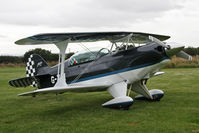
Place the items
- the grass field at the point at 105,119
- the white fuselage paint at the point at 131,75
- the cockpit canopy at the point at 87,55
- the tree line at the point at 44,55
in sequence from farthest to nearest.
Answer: the tree line at the point at 44,55, the cockpit canopy at the point at 87,55, the white fuselage paint at the point at 131,75, the grass field at the point at 105,119

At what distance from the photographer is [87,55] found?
7.41 m

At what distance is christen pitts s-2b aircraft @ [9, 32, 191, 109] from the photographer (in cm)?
614

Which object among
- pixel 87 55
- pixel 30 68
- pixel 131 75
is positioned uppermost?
pixel 87 55

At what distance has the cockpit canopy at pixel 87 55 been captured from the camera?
7246 millimetres

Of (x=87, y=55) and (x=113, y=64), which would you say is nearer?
(x=113, y=64)

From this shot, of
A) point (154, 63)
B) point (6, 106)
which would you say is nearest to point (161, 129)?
point (154, 63)

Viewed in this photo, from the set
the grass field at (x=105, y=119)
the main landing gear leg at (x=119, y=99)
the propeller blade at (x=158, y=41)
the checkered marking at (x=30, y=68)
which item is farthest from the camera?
the checkered marking at (x=30, y=68)

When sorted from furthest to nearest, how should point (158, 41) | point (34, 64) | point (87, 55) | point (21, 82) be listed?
point (34, 64), point (21, 82), point (87, 55), point (158, 41)

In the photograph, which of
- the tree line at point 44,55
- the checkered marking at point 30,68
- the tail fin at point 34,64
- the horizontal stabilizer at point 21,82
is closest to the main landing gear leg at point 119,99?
the horizontal stabilizer at point 21,82

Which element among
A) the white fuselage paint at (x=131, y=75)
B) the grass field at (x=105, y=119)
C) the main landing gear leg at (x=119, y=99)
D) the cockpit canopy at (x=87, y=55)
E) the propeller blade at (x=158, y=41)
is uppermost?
the propeller blade at (x=158, y=41)

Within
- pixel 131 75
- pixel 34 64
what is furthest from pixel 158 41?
pixel 34 64

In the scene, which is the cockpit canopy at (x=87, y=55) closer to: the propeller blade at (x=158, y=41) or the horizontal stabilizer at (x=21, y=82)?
the horizontal stabilizer at (x=21, y=82)

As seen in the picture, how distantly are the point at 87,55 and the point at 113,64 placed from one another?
1060 millimetres

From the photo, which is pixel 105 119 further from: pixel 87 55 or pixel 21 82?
pixel 21 82
